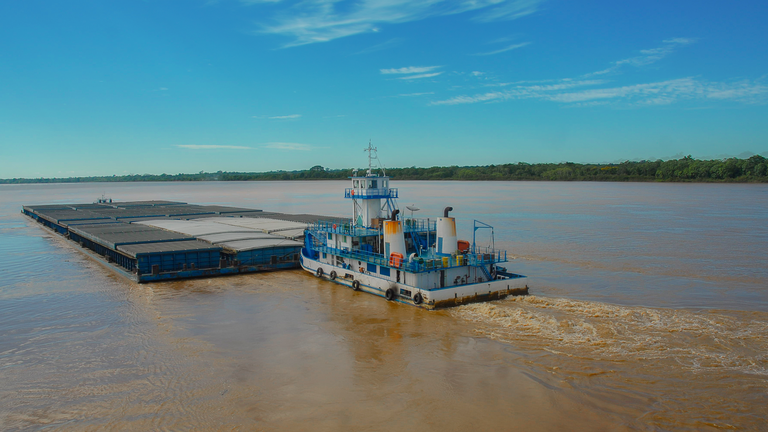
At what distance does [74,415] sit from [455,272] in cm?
1644

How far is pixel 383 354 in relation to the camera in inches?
695

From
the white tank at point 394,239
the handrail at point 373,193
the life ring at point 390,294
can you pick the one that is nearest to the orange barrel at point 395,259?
the white tank at point 394,239

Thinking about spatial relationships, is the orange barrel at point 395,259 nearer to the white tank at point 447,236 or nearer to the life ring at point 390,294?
the life ring at point 390,294

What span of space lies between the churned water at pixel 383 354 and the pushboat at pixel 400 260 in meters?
0.83

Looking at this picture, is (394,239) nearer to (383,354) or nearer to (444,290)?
(444,290)

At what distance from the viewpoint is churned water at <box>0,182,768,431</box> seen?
1313cm

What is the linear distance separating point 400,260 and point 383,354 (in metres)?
7.23

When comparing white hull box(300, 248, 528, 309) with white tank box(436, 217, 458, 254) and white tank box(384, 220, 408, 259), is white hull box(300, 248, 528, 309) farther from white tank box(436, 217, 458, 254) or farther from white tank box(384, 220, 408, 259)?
white tank box(436, 217, 458, 254)

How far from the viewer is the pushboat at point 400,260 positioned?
2339 centimetres

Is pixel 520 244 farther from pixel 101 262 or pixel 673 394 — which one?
pixel 101 262

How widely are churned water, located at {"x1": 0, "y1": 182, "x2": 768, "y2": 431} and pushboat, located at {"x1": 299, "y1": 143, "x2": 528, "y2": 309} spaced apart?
83 cm

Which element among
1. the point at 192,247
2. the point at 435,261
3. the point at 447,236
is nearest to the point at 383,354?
the point at 435,261

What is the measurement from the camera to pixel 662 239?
42719mm

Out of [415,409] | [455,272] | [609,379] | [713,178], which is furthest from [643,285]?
[713,178]
